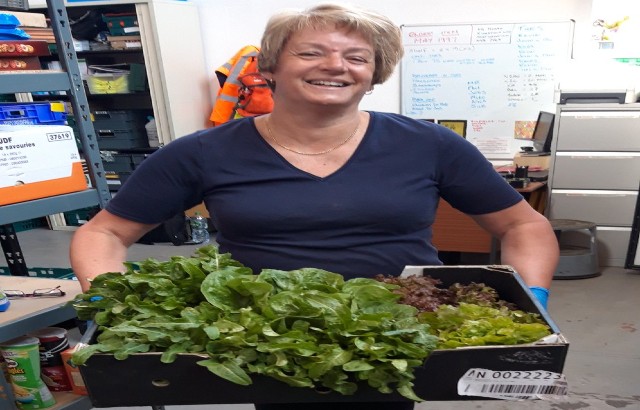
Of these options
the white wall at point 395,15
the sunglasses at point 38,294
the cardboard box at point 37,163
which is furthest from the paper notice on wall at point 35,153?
the white wall at point 395,15

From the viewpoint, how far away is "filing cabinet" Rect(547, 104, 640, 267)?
11.1 ft

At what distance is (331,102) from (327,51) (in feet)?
0.34

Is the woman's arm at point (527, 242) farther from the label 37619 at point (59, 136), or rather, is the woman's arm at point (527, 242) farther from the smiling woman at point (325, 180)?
the label 37619 at point (59, 136)

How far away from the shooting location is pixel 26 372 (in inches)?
51.3

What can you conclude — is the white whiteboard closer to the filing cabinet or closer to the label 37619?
the filing cabinet

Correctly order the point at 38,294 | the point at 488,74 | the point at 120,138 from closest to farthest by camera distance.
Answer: the point at 38,294 < the point at 488,74 < the point at 120,138

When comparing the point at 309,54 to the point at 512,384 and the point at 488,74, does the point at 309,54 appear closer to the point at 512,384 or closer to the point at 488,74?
the point at 512,384

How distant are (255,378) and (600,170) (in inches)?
136

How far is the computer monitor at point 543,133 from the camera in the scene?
367 cm

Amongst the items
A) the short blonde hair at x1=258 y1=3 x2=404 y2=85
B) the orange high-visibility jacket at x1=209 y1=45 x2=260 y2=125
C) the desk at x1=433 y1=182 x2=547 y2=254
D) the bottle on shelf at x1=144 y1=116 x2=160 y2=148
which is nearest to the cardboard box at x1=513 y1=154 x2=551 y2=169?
the desk at x1=433 y1=182 x2=547 y2=254

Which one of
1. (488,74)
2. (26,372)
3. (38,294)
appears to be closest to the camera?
(26,372)

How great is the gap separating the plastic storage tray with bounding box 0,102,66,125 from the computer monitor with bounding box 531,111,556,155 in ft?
10.3

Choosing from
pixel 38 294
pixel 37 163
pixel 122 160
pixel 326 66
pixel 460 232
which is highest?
pixel 326 66

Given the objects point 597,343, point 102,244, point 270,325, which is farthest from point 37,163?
point 597,343
